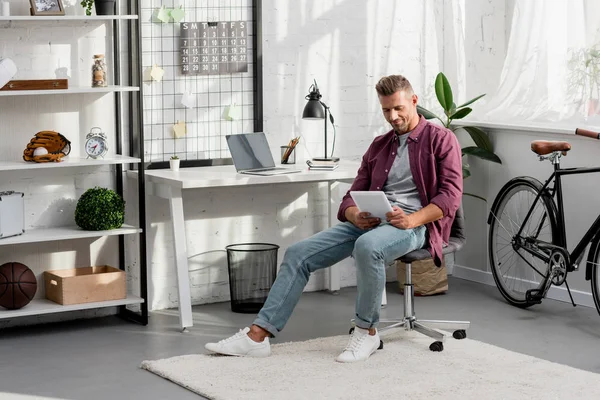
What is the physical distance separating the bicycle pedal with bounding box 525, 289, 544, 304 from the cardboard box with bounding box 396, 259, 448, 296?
59 cm

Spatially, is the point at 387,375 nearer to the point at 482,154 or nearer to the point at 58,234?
the point at 58,234

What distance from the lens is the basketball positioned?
16.1 feet

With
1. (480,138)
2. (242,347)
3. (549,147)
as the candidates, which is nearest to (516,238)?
(549,147)

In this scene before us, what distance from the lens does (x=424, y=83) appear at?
6355 millimetres

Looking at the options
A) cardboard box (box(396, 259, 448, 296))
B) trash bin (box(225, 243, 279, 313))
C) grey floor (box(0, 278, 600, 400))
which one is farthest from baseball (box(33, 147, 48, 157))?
cardboard box (box(396, 259, 448, 296))

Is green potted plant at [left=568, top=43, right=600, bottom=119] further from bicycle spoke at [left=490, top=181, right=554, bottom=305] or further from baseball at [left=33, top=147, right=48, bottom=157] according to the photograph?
baseball at [left=33, top=147, right=48, bottom=157]

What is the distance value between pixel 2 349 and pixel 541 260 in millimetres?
2891

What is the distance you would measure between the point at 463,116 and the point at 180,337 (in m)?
2.13

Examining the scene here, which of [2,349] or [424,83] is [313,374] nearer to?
[2,349]

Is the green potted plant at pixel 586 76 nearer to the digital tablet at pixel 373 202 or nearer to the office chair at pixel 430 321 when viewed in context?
the office chair at pixel 430 321

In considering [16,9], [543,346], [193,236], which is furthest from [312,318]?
[16,9]

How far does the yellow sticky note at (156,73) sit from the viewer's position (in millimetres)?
5445

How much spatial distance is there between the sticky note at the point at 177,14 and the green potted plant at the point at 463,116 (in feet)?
4.96

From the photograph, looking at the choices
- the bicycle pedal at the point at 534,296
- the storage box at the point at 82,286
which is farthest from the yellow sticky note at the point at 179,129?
the bicycle pedal at the point at 534,296
